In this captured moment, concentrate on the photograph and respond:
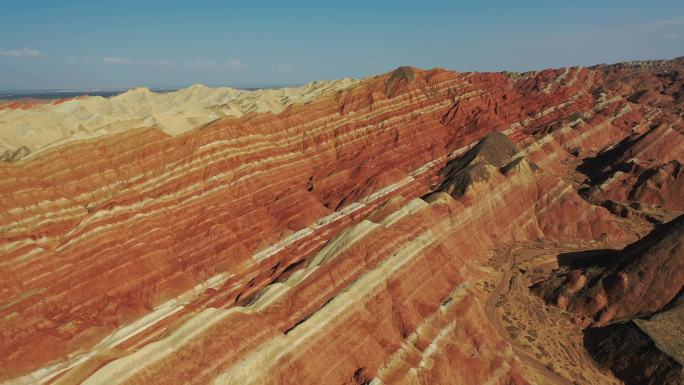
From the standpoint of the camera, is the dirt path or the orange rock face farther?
the dirt path

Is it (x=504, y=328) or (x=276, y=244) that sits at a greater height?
(x=276, y=244)

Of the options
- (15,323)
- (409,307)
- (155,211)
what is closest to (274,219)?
Result: (155,211)

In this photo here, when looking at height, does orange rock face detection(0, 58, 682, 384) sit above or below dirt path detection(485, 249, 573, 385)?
above

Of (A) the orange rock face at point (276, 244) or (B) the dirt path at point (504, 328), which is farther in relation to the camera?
(B) the dirt path at point (504, 328)

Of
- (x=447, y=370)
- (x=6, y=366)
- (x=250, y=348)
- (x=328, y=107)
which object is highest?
(x=328, y=107)

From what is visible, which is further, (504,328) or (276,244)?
(276,244)

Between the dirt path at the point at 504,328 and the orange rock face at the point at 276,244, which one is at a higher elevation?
the orange rock face at the point at 276,244

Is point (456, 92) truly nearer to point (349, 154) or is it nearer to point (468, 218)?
point (349, 154)

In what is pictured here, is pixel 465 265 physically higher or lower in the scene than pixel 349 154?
lower
